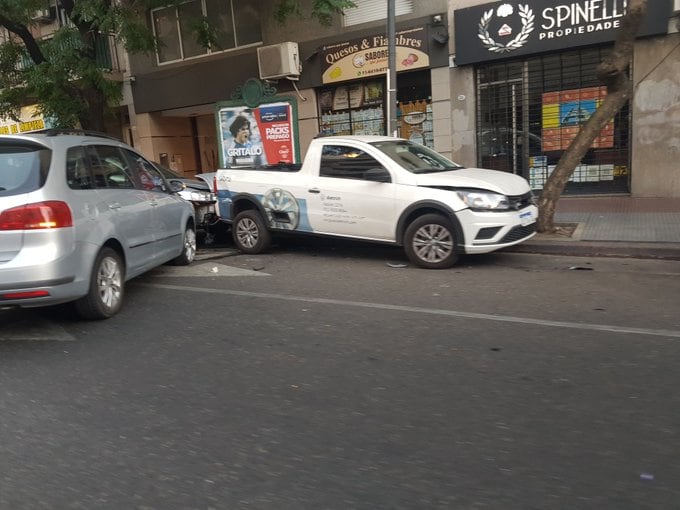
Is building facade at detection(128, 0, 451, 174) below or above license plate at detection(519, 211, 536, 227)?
above

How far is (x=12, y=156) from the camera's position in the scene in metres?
5.18

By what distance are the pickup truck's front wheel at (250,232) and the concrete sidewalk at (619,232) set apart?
3.66 metres

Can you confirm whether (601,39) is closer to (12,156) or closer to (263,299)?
(263,299)

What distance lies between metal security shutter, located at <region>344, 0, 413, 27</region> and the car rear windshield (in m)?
10.3

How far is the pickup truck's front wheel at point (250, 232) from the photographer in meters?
9.20

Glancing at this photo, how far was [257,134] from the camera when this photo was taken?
53.6 ft

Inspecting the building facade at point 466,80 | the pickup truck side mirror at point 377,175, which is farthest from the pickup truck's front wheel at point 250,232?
the building facade at point 466,80

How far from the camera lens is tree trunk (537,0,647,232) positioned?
27.2ft

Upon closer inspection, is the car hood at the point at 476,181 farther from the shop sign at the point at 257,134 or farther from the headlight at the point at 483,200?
the shop sign at the point at 257,134

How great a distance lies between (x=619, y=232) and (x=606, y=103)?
1.89m

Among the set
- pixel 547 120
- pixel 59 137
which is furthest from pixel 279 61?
pixel 59 137

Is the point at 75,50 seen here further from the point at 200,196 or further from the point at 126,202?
the point at 126,202

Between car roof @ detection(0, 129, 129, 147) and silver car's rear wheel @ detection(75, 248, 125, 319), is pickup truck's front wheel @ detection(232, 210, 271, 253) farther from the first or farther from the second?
silver car's rear wheel @ detection(75, 248, 125, 319)

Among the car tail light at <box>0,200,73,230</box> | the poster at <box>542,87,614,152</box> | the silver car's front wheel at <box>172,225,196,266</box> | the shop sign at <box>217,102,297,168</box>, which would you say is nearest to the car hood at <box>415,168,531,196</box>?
the silver car's front wheel at <box>172,225,196,266</box>
